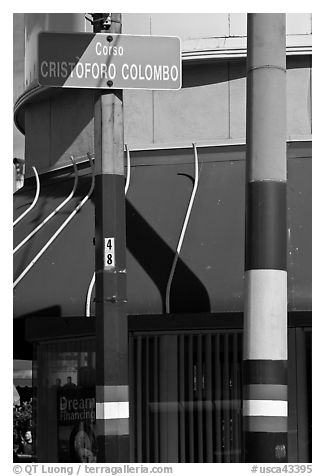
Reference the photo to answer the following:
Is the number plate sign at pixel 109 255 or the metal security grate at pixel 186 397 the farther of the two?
the metal security grate at pixel 186 397

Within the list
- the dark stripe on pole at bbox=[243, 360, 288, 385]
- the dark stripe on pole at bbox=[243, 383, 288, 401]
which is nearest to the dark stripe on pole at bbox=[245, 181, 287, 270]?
the dark stripe on pole at bbox=[243, 360, 288, 385]

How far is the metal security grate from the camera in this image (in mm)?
10250

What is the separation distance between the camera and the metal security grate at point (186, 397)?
10.2 metres

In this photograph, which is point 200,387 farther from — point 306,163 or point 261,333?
point 261,333

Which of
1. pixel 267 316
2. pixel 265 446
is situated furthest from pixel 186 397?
pixel 267 316

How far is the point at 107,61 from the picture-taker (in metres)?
6.39

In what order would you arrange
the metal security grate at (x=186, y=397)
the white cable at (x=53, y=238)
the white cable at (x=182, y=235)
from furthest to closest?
the metal security grate at (x=186, y=397)
the white cable at (x=53, y=238)
the white cable at (x=182, y=235)

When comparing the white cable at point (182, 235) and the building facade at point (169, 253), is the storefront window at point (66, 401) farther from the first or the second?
the white cable at point (182, 235)

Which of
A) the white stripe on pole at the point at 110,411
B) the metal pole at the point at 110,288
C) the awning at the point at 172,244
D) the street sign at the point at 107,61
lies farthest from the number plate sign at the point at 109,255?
the awning at the point at 172,244

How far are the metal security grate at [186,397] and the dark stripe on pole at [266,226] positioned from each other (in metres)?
3.94

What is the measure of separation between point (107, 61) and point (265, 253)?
173 centimetres

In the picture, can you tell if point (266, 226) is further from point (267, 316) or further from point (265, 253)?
point (267, 316)


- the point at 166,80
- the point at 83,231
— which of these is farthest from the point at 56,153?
the point at 166,80

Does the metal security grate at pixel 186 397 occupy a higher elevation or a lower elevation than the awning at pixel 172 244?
lower
